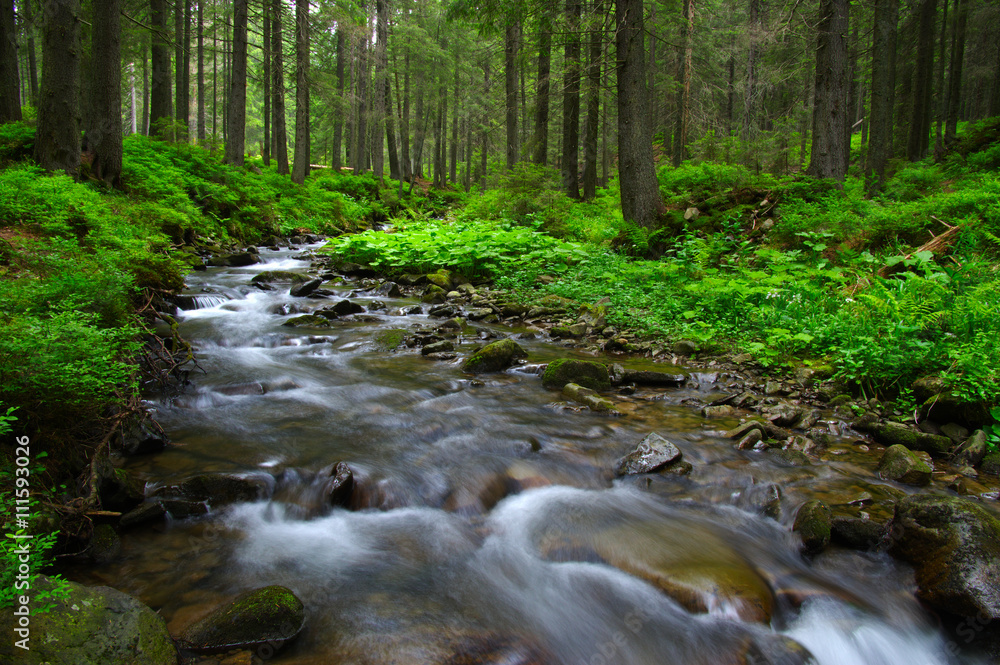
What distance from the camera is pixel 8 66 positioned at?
13.2 m

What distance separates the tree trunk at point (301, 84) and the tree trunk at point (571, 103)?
9.57m

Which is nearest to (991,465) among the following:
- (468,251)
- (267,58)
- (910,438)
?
(910,438)

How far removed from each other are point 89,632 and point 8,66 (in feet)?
57.1

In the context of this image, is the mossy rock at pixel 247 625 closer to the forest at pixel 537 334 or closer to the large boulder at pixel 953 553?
the forest at pixel 537 334

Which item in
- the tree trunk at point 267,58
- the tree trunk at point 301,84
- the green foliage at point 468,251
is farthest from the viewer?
the tree trunk at point 267,58

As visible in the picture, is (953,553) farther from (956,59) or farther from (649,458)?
(956,59)

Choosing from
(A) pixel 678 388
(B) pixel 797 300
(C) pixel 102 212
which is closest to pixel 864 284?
(B) pixel 797 300

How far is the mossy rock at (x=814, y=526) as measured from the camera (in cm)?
360

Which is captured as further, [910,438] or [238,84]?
[238,84]

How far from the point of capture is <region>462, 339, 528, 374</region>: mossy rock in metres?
6.95

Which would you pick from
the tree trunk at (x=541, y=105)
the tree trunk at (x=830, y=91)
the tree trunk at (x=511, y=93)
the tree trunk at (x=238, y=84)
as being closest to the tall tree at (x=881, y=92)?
the tree trunk at (x=830, y=91)

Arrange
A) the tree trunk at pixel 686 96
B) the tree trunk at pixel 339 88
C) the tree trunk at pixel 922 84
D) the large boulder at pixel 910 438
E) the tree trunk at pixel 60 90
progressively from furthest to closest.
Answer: the tree trunk at pixel 339 88 < the tree trunk at pixel 686 96 < the tree trunk at pixel 922 84 < the tree trunk at pixel 60 90 < the large boulder at pixel 910 438

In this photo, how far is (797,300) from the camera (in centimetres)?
707

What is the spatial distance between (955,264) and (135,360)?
32.7 ft
